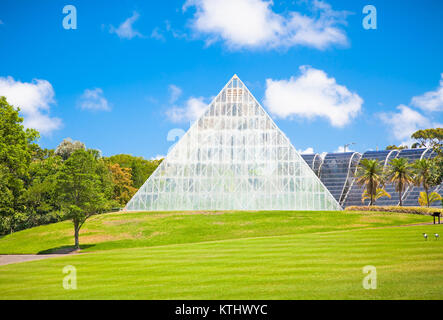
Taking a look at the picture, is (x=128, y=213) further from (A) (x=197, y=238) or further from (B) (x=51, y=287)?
(B) (x=51, y=287)

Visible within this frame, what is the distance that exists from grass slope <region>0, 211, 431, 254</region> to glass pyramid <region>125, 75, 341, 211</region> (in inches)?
121

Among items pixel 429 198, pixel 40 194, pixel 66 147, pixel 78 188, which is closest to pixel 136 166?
pixel 66 147

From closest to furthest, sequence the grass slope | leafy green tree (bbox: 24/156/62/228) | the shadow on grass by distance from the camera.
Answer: the shadow on grass < the grass slope < leafy green tree (bbox: 24/156/62/228)

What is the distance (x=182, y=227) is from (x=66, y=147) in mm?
42132

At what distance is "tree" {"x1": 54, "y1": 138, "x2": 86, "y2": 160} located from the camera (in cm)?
7725

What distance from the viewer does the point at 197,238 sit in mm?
41031

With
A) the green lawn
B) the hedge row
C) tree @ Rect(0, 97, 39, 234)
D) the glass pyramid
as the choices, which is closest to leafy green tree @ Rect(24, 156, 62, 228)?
the glass pyramid

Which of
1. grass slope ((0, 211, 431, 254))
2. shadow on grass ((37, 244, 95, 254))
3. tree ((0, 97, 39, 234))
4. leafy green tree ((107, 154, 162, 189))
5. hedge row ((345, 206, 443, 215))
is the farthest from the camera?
leafy green tree ((107, 154, 162, 189))

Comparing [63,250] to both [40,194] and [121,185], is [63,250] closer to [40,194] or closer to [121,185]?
[40,194]

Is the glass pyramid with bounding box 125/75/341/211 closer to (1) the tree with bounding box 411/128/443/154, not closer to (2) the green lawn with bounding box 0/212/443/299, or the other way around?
(2) the green lawn with bounding box 0/212/443/299

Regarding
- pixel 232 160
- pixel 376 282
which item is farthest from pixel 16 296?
pixel 232 160

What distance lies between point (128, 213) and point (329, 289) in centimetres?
4373

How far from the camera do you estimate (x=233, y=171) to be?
56094mm

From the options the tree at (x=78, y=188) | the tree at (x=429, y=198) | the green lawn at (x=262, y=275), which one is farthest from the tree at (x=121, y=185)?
the green lawn at (x=262, y=275)
